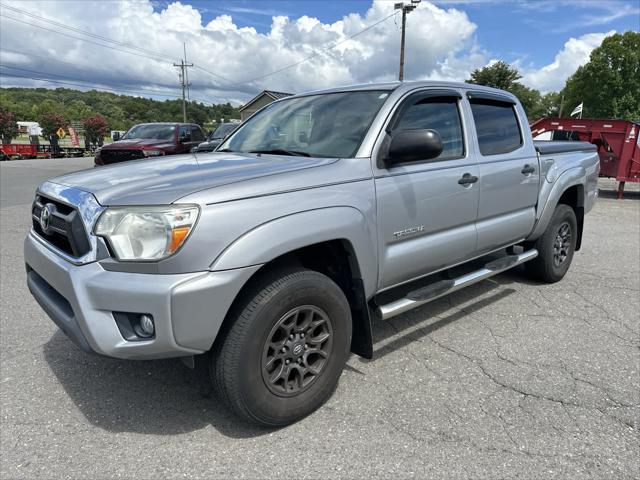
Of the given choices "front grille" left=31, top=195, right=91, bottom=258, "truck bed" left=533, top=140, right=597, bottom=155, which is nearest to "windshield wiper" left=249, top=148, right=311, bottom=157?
"front grille" left=31, top=195, right=91, bottom=258

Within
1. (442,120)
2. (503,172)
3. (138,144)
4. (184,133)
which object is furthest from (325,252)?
(184,133)

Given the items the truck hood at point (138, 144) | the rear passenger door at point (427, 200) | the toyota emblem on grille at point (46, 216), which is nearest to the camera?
the toyota emblem on grille at point (46, 216)

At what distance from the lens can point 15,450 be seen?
232 cm

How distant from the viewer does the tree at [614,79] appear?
46281 mm

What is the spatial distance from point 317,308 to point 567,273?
13.4 feet

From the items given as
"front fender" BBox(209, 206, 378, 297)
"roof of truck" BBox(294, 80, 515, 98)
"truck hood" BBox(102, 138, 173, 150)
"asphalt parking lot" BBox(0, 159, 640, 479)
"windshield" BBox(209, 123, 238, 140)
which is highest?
"roof of truck" BBox(294, 80, 515, 98)

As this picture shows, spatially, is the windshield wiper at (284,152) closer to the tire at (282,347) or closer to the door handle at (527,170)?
the tire at (282,347)

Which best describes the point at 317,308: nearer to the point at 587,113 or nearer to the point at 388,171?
the point at 388,171

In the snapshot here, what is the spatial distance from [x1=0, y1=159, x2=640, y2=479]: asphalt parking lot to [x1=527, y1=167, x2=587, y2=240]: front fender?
0.86m

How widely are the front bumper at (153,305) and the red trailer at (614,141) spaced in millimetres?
12302

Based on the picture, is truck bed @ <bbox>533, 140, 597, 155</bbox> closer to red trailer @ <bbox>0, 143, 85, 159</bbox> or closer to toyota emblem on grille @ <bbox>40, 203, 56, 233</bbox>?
toyota emblem on grille @ <bbox>40, 203, 56, 233</bbox>

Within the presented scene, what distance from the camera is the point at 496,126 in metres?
4.01

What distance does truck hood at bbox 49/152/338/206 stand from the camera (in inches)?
85.3

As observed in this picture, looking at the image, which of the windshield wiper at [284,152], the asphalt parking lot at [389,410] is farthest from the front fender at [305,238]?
the asphalt parking lot at [389,410]
